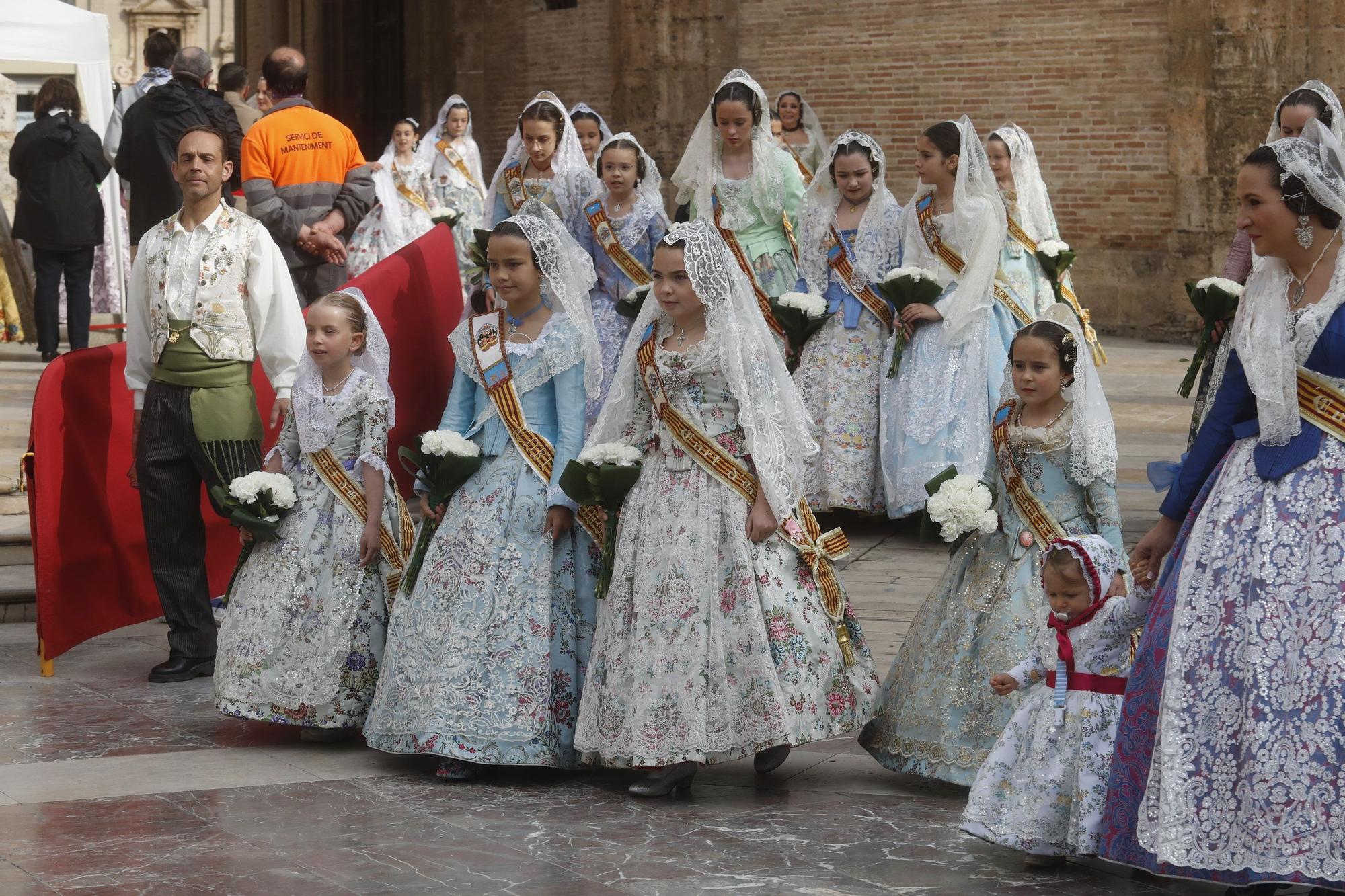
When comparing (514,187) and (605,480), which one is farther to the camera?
(514,187)

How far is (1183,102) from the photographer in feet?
54.1

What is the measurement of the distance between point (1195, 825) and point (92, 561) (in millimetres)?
4562

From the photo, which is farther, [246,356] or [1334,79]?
[1334,79]

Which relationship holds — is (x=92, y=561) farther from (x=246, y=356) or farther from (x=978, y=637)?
(x=978, y=637)

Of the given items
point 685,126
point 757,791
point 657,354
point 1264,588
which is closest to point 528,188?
point 657,354

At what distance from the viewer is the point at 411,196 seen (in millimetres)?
14867

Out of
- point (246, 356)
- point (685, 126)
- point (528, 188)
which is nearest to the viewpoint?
point (246, 356)

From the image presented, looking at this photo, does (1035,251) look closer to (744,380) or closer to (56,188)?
(744,380)

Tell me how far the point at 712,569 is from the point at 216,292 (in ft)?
7.75

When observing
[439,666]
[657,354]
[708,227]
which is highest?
[708,227]

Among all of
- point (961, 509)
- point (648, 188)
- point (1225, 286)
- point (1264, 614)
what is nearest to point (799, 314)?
point (648, 188)

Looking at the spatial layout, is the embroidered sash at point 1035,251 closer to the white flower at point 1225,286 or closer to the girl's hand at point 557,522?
the white flower at point 1225,286

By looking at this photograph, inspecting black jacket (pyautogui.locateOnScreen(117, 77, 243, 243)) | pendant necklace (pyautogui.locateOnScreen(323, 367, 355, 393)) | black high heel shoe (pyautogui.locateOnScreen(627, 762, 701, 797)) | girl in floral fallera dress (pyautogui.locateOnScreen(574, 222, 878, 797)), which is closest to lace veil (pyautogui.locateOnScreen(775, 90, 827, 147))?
black jacket (pyautogui.locateOnScreen(117, 77, 243, 243))

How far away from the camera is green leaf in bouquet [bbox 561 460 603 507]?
18.3ft
